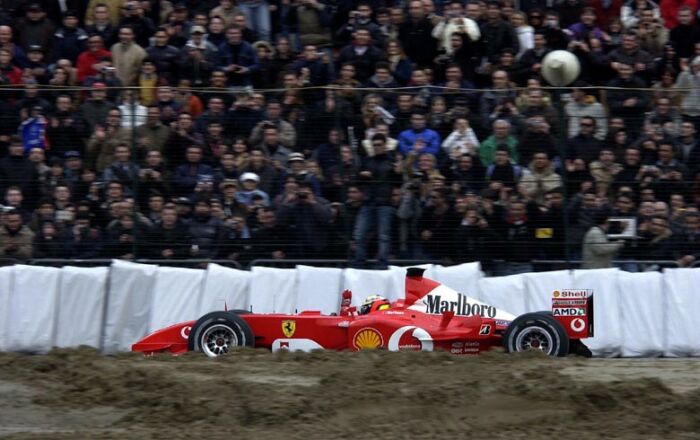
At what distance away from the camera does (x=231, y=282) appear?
1193 cm

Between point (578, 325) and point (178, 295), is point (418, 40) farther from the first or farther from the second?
point (578, 325)

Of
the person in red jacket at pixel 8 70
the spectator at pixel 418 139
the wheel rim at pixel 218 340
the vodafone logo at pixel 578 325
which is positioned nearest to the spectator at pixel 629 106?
the spectator at pixel 418 139

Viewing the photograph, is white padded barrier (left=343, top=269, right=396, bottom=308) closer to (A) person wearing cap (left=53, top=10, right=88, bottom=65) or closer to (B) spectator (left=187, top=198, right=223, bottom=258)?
(B) spectator (left=187, top=198, right=223, bottom=258)

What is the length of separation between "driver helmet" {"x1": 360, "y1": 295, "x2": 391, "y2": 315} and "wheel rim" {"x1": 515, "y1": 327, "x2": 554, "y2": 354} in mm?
1233

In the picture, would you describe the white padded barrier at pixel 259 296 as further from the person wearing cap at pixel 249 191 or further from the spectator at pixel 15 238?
the person wearing cap at pixel 249 191

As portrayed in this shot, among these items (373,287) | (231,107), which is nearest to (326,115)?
(231,107)

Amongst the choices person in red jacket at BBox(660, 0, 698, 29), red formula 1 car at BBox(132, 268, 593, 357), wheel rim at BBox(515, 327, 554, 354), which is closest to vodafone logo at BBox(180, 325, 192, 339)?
red formula 1 car at BBox(132, 268, 593, 357)

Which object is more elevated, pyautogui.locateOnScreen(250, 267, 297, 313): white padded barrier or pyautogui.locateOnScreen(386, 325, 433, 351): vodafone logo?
pyautogui.locateOnScreen(250, 267, 297, 313): white padded barrier

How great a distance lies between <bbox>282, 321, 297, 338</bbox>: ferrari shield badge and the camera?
10.9 metres

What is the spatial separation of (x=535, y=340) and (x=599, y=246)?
1714 mm

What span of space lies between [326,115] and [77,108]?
2553 millimetres

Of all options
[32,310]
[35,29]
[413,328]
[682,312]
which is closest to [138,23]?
[35,29]

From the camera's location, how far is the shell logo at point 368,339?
10703 millimetres

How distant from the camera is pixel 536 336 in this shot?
35.0 feet
